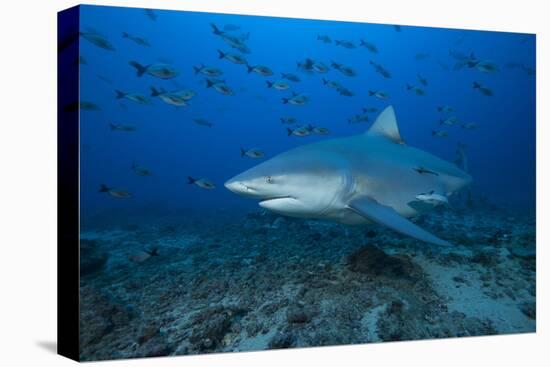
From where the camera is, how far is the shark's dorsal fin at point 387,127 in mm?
6188

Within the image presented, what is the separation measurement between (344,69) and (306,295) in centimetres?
440

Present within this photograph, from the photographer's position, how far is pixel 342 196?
4.94 metres

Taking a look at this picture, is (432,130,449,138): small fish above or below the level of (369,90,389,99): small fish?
below

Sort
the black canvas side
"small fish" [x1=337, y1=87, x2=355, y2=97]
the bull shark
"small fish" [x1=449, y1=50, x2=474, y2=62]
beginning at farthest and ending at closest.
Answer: "small fish" [x1=337, y1=87, x2=355, y2=97] → "small fish" [x1=449, y1=50, x2=474, y2=62] → the bull shark → the black canvas side

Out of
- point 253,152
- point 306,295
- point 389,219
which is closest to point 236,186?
point 389,219

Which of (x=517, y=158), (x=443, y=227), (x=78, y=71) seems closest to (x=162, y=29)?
(x=78, y=71)

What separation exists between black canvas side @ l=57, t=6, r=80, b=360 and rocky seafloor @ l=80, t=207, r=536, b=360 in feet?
0.61

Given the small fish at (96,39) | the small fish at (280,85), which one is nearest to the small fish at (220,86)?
the small fish at (280,85)

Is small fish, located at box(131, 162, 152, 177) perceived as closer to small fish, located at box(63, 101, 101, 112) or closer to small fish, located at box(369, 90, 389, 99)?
small fish, located at box(63, 101, 101, 112)

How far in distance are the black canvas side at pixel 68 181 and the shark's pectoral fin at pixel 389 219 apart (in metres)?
2.88

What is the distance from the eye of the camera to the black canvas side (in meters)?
4.14

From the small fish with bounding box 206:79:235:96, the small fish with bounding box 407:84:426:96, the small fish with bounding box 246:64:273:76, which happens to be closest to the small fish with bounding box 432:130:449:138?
the small fish with bounding box 407:84:426:96

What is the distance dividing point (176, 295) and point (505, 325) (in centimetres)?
423

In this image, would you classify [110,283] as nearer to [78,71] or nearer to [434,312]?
[78,71]
